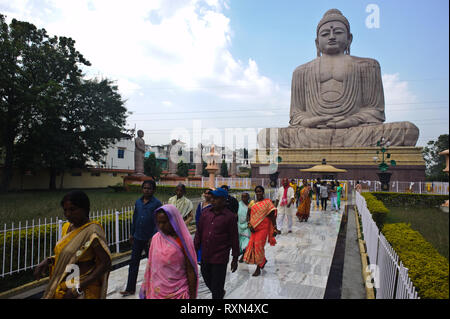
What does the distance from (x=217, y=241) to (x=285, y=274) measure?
1888 millimetres

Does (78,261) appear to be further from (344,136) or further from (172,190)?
(344,136)

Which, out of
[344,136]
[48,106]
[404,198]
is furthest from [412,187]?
[48,106]

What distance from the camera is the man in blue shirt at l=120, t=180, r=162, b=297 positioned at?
10.9ft

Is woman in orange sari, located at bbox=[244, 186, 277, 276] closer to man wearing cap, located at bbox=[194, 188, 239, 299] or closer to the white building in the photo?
man wearing cap, located at bbox=[194, 188, 239, 299]

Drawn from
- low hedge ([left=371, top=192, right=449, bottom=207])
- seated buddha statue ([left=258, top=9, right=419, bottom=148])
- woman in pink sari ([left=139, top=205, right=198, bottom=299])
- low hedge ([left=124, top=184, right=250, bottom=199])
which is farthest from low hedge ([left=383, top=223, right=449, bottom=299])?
seated buddha statue ([left=258, top=9, right=419, bottom=148])

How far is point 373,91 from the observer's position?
784 inches

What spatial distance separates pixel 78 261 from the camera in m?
1.92

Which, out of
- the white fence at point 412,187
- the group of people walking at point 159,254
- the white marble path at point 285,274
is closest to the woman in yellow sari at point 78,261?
the group of people walking at point 159,254

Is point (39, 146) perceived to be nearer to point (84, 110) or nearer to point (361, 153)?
point (84, 110)

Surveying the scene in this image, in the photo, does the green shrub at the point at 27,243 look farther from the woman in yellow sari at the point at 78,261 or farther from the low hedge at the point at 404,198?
the low hedge at the point at 404,198

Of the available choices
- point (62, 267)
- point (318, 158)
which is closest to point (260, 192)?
point (62, 267)

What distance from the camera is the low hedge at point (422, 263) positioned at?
2074mm

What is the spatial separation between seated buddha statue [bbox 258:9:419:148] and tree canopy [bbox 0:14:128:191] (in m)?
12.0

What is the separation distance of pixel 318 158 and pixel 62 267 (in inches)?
740
